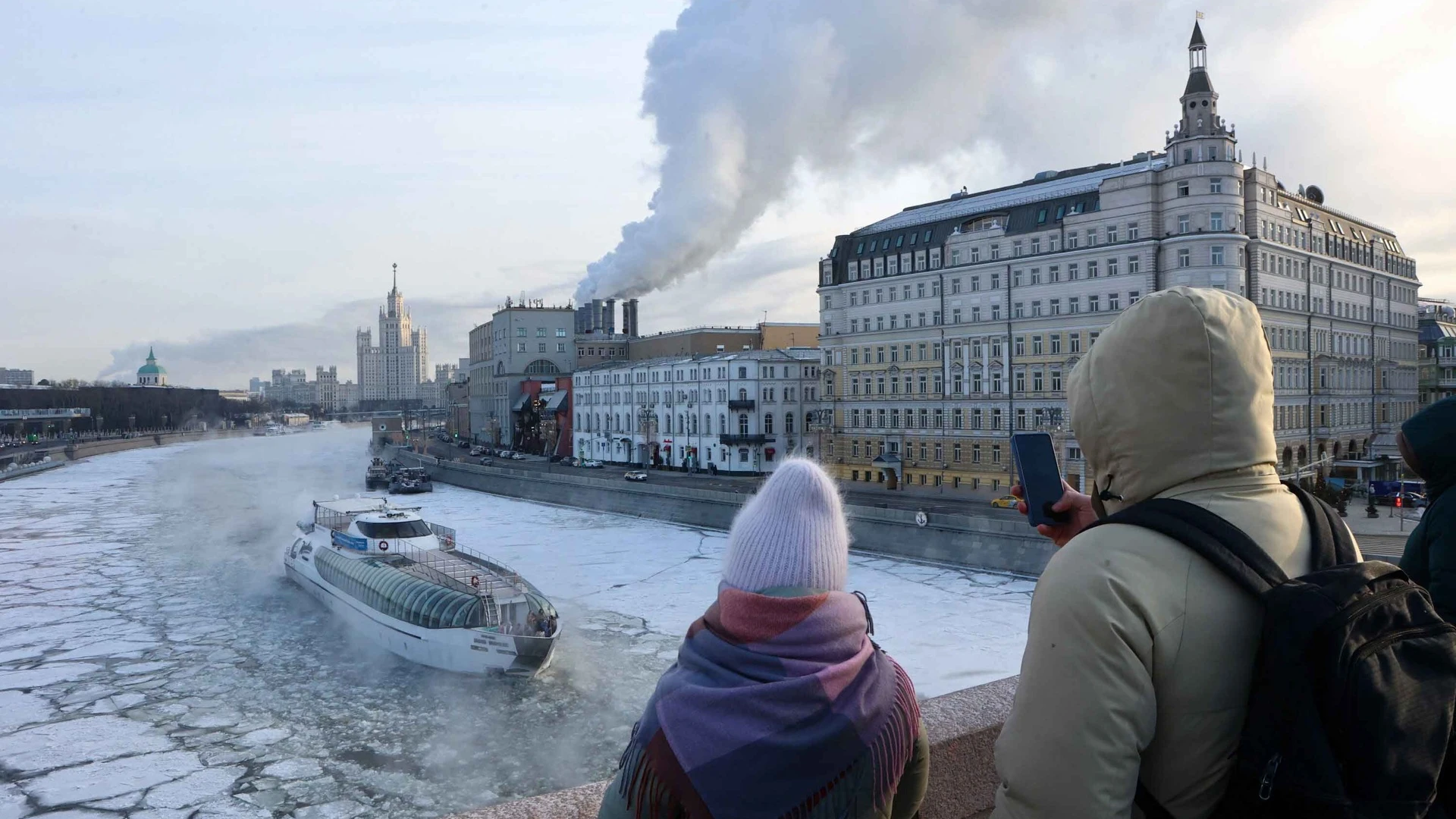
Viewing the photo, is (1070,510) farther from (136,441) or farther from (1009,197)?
(136,441)

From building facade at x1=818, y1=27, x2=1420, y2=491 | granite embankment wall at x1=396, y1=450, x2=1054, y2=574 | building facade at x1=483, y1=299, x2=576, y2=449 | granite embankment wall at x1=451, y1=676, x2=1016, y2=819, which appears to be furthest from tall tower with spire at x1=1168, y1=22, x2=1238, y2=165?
building facade at x1=483, y1=299, x2=576, y2=449

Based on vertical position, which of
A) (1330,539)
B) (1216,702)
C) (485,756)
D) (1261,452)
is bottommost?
(485,756)

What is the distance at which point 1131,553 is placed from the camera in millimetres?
1501

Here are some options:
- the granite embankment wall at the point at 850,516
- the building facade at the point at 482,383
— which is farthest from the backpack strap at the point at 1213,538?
the building facade at the point at 482,383

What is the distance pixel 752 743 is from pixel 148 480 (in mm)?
72036

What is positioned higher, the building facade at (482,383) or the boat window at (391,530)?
the building facade at (482,383)

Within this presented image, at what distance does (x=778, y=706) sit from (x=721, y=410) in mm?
47429

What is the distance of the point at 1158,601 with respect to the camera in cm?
149

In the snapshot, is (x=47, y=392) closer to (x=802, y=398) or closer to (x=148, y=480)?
(x=148, y=480)

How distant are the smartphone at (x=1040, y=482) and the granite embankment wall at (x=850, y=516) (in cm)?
1630

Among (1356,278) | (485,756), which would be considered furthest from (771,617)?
(1356,278)

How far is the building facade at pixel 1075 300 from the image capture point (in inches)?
1271

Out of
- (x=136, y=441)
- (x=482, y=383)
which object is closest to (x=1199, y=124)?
(x=482, y=383)

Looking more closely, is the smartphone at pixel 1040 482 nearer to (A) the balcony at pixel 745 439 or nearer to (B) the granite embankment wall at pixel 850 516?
(B) the granite embankment wall at pixel 850 516
